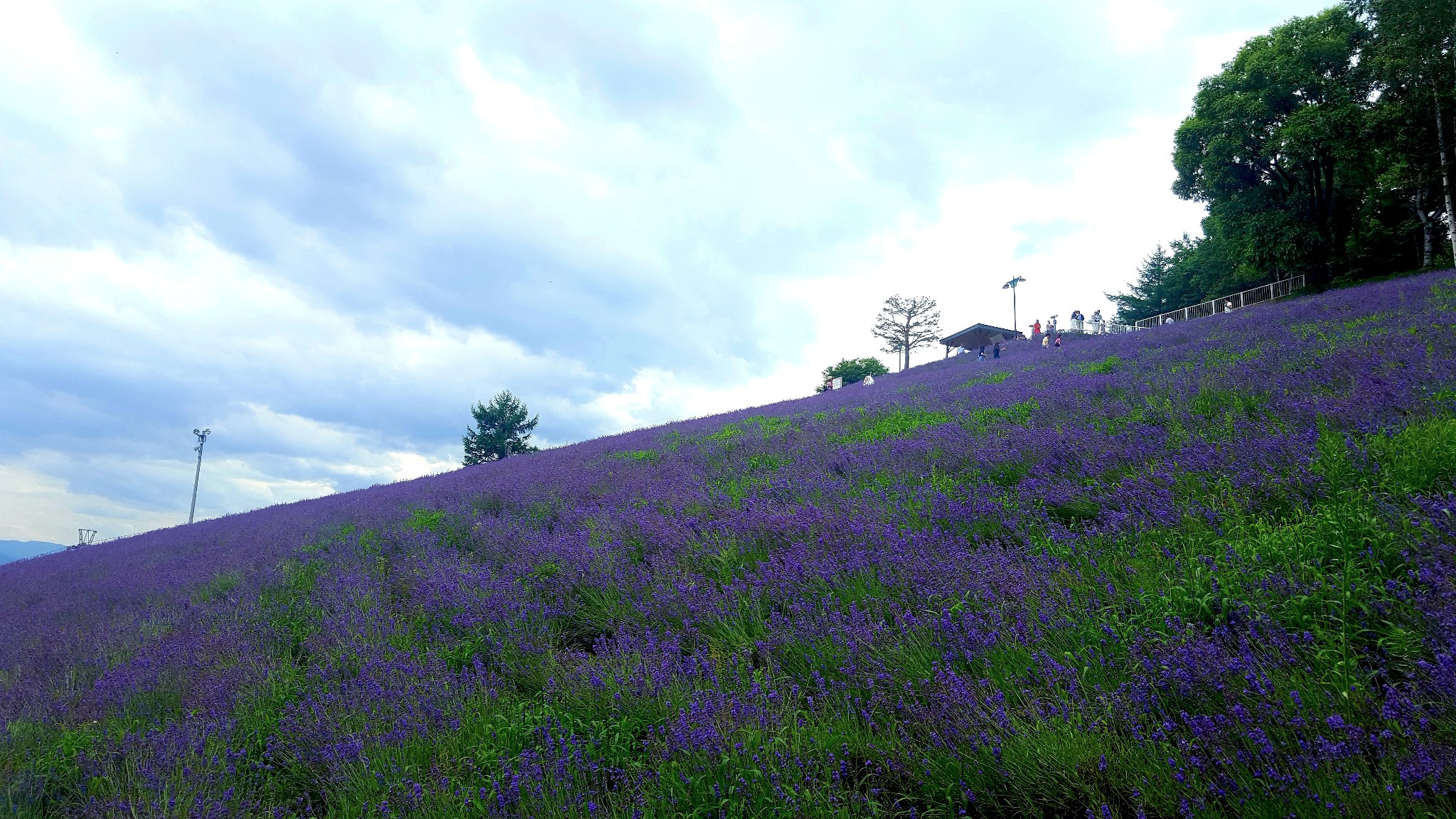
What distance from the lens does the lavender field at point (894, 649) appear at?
1.75 metres

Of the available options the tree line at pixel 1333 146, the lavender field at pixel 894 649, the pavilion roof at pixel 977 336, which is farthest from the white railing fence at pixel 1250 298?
the lavender field at pixel 894 649

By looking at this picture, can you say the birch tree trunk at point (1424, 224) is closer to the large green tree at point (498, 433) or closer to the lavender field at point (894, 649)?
the lavender field at point (894, 649)

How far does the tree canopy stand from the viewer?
4744 centimetres

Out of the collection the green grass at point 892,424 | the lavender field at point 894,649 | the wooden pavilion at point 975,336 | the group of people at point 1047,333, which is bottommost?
the lavender field at point 894,649

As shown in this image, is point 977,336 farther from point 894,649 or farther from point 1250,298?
point 894,649

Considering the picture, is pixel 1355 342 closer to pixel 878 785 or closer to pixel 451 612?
pixel 878 785

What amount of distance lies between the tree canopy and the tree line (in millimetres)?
23786

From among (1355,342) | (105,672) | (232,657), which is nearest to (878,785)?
(232,657)

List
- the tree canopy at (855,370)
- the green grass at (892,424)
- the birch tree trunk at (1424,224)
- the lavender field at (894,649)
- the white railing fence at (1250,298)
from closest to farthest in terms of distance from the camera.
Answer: the lavender field at (894,649)
the green grass at (892,424)
the birch tree trunk at (1424,224)
the white railing fence at (1250,298)
the tree canopy at (855,370)

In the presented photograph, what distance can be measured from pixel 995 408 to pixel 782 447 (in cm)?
248

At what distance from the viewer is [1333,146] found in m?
21.2

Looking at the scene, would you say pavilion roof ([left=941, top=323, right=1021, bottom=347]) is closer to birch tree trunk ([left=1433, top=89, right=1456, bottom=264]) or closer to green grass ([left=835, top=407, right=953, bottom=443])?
birch tree trunk ([left=1433, top=89, right=1456, bottom=264])

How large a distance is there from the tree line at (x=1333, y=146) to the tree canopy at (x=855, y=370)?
2379 cm

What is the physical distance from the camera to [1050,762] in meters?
1.75
